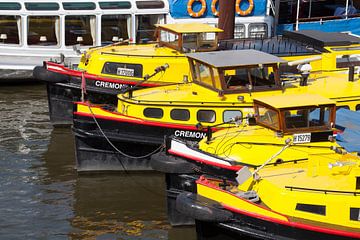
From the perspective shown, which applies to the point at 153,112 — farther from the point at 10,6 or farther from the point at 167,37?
the point at 10,6

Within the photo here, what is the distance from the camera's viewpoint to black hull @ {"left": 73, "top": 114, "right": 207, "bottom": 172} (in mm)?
22578

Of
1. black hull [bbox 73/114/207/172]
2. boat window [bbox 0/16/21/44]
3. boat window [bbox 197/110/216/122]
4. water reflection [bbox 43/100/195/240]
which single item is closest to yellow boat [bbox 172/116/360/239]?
water reflection [bbox 43/100/195/240]

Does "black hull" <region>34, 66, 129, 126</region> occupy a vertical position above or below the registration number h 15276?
below

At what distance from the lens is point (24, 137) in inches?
1056

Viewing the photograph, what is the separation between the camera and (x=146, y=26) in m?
34.0

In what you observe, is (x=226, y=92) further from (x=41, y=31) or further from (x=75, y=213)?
(x=41, y=31)

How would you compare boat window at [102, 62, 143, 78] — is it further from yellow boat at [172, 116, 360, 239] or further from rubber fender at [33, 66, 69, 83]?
yellow boat at [172, 116, 360, 239]

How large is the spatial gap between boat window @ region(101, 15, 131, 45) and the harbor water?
679 centimetres

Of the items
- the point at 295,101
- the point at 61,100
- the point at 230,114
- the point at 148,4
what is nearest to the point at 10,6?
the point at 148,4

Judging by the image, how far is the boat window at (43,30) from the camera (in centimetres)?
3282

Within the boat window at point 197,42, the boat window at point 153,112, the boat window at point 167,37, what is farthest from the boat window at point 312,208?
the boat window at point 167,37

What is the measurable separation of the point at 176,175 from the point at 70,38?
1546 centimetres

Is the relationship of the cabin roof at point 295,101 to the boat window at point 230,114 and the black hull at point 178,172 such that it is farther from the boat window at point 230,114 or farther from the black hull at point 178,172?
the boat window at point 230,114

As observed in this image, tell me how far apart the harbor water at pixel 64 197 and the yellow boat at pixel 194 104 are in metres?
0.94
